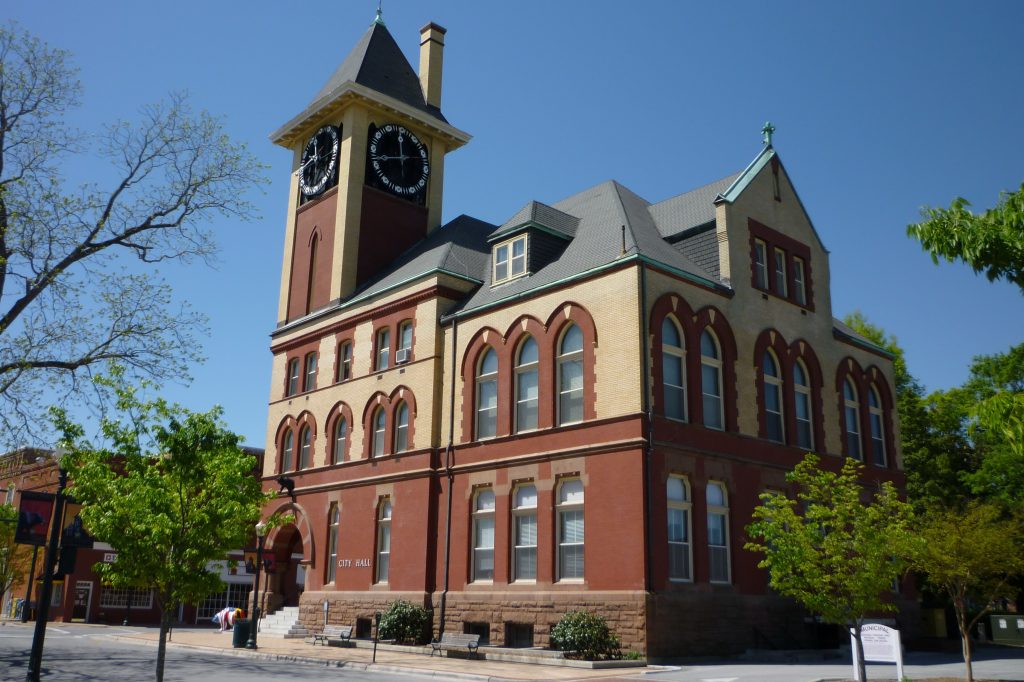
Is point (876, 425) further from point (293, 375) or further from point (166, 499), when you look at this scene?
point (166, 499)

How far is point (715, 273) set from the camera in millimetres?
30547

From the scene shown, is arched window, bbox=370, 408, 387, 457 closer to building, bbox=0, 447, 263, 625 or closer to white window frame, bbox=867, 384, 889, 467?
white window frame, bbox=867, 384, 889, 467

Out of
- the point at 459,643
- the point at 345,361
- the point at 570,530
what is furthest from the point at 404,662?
the point at 345,361

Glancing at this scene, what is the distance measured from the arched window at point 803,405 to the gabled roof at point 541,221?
9.38 metres

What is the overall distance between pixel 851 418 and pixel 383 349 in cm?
1819

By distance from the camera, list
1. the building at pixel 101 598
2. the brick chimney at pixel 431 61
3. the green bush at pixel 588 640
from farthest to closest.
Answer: the building at pixel 101 598 < the brick chimney at pixel 431 61 < the green bush at pixel 588 640

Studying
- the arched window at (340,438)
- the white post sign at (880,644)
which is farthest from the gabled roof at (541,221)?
the white post sign at (880,644)

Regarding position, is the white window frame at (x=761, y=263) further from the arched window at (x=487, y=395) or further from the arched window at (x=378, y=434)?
the arched window at (x=378, y=434)

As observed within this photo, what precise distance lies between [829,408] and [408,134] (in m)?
22.8

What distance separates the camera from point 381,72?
143 ft

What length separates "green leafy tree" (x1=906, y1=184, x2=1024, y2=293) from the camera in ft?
44.3

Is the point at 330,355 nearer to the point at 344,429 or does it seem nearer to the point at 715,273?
the point at 344,429

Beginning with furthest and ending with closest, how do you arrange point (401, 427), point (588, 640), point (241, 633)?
point (401, 427), point (241, 633), point (588, 640)

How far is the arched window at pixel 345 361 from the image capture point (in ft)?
122
